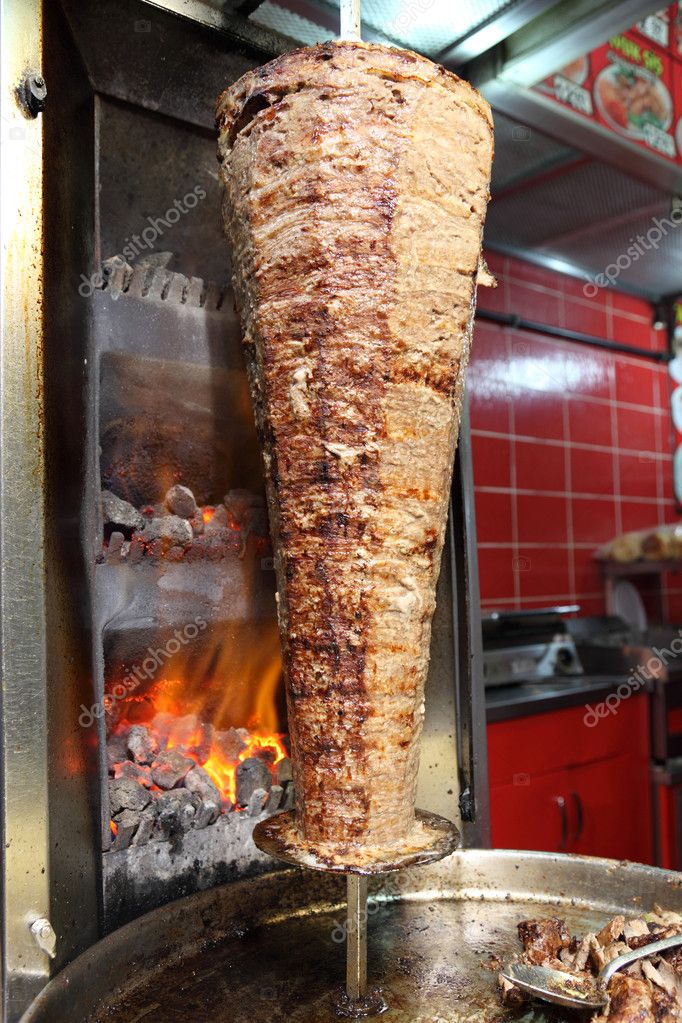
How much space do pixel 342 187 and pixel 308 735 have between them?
770 millimetres

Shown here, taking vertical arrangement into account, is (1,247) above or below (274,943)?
above

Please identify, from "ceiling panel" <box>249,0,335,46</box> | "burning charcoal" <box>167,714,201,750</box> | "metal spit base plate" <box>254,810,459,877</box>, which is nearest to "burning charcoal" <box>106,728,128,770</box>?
"burning charcoal" <box>167,714,201,750</box>

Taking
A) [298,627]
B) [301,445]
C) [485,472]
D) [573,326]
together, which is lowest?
[298,627]

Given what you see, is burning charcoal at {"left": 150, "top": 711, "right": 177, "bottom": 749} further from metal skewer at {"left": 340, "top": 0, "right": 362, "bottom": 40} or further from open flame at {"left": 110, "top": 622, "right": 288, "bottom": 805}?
metal skewer at {"left": 340, "top": 0, "right": 362, "bottom": 40}

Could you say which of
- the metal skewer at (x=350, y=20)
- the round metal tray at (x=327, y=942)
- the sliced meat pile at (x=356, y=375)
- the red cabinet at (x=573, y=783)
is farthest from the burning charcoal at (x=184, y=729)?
the red cabinet at (x=573, y=783)

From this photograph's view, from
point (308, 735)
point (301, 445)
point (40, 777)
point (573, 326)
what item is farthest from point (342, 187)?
point (573, 326)

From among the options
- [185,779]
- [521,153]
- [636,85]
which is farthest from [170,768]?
[636,85]

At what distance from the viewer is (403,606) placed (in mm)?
1170

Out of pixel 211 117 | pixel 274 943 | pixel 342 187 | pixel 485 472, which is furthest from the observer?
pixel 485 472

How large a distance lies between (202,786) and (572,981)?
2.56 ft

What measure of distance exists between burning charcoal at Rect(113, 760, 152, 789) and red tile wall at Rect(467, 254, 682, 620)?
2751 mm

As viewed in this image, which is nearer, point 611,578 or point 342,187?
point 342,187

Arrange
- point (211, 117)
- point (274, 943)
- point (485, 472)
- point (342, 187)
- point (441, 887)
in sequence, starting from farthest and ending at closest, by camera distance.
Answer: point (485, 472) < point (211, 117) < point (441, 887) < point (274, 943) < point (342, 187)

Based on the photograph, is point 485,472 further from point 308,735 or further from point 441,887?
point 308,735
